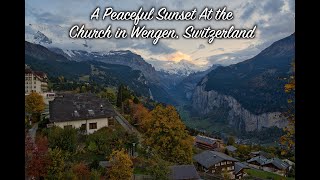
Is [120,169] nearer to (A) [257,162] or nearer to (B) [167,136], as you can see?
(B) [167,136]

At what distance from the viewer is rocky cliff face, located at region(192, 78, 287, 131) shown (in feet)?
424

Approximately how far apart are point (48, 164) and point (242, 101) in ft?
441

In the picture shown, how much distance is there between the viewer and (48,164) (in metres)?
17.1

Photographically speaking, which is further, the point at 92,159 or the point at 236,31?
the point at 92,159

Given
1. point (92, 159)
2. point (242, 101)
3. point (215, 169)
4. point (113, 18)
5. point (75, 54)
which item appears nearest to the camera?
point (113, 18)

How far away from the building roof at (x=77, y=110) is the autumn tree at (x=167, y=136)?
4941mm

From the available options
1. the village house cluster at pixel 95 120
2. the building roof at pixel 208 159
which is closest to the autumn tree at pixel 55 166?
the village house cluster at pixel 95 120

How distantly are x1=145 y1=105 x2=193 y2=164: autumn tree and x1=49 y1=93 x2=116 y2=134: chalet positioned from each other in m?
4.90

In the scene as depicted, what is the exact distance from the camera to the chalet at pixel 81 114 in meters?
27.0
